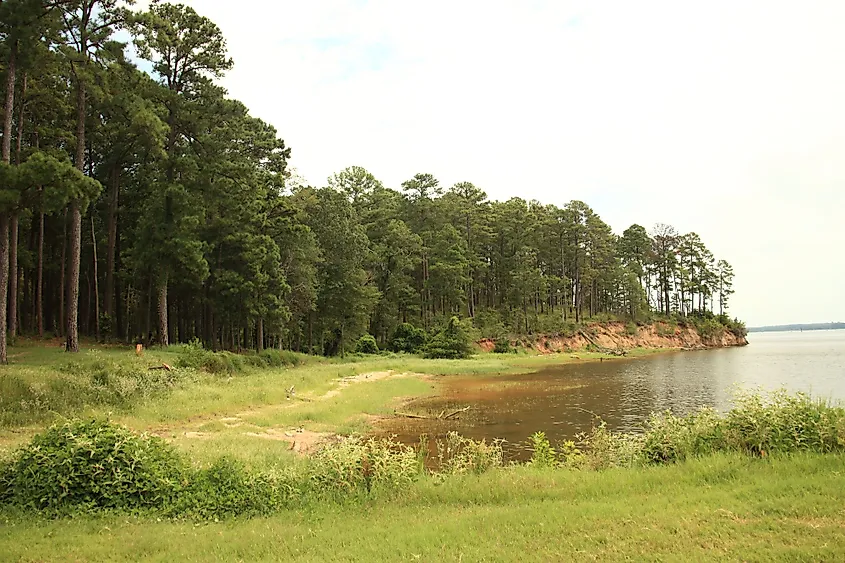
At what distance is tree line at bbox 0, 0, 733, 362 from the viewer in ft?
67.7

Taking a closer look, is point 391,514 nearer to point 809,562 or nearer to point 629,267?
point 809,562

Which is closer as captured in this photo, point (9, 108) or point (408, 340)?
point (9, 108)

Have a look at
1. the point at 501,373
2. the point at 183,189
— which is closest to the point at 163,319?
the point at 183,189

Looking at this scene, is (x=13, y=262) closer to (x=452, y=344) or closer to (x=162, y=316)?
(x=162, y=316)

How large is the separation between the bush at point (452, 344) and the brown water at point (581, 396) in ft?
36.7

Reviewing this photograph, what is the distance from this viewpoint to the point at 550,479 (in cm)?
859

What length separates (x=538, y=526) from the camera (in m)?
6.53

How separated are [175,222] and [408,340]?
31.7 metres

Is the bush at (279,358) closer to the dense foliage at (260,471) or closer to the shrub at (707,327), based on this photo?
the dense foliage at (260,471)

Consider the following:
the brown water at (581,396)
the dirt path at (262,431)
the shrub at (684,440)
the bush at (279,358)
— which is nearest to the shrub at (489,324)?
the brown water at (581,396)

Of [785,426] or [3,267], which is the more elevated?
[3,267]

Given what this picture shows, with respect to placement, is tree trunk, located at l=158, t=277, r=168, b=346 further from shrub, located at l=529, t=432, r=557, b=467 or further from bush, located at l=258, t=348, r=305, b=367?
shrub, located at l=529, t=432, r=557, b=467

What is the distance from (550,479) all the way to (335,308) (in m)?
39.8

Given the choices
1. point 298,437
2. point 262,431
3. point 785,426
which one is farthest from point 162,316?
point 785,426
